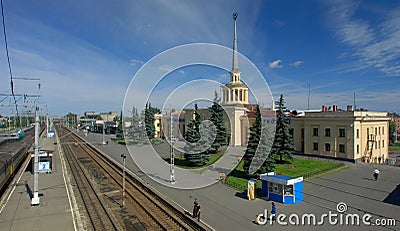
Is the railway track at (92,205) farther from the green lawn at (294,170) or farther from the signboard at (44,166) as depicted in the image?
the green lawn at (294,170)

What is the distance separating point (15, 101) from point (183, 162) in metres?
21.4

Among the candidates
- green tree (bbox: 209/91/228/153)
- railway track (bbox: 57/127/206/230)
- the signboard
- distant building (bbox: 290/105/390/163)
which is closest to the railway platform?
the signboard

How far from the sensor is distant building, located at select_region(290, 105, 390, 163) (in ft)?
89.1

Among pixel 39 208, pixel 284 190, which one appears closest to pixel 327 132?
pixel 284 190

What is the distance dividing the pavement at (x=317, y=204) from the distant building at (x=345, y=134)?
7.17 meters

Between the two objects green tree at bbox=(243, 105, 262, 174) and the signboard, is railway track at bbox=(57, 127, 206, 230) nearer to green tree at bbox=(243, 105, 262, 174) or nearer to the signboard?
the signboard

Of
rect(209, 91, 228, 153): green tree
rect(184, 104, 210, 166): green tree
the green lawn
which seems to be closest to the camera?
the green lawn

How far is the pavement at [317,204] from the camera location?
11.7 metres

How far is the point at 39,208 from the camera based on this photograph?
1365 cm

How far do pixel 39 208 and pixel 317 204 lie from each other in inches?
595

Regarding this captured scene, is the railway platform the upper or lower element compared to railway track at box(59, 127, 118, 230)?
upper

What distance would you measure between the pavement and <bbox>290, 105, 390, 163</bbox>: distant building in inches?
282

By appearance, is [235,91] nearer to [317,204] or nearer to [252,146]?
[252,146]

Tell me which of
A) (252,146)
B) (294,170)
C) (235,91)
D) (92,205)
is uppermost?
(235,91)
